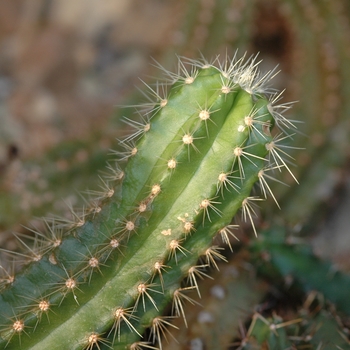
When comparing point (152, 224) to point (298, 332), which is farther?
point (298, 332)

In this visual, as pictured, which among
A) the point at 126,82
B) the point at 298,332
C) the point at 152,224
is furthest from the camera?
the point at 126,82

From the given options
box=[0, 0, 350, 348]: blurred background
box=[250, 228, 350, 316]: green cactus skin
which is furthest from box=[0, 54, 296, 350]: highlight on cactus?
box=[0, 0, 350, 348]: blurred background

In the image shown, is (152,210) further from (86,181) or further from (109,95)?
(109,95)

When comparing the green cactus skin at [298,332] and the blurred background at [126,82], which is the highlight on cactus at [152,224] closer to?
the green cactus skin at [298,332]

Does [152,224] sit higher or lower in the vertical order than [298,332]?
higher

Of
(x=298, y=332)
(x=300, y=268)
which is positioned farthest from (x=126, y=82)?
(x=298, y=332)

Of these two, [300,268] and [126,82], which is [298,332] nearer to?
[300,268]

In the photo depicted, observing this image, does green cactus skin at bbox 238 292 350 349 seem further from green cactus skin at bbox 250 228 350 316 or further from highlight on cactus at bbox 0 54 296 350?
highlight on cactus at bbox 0 54 296 350
